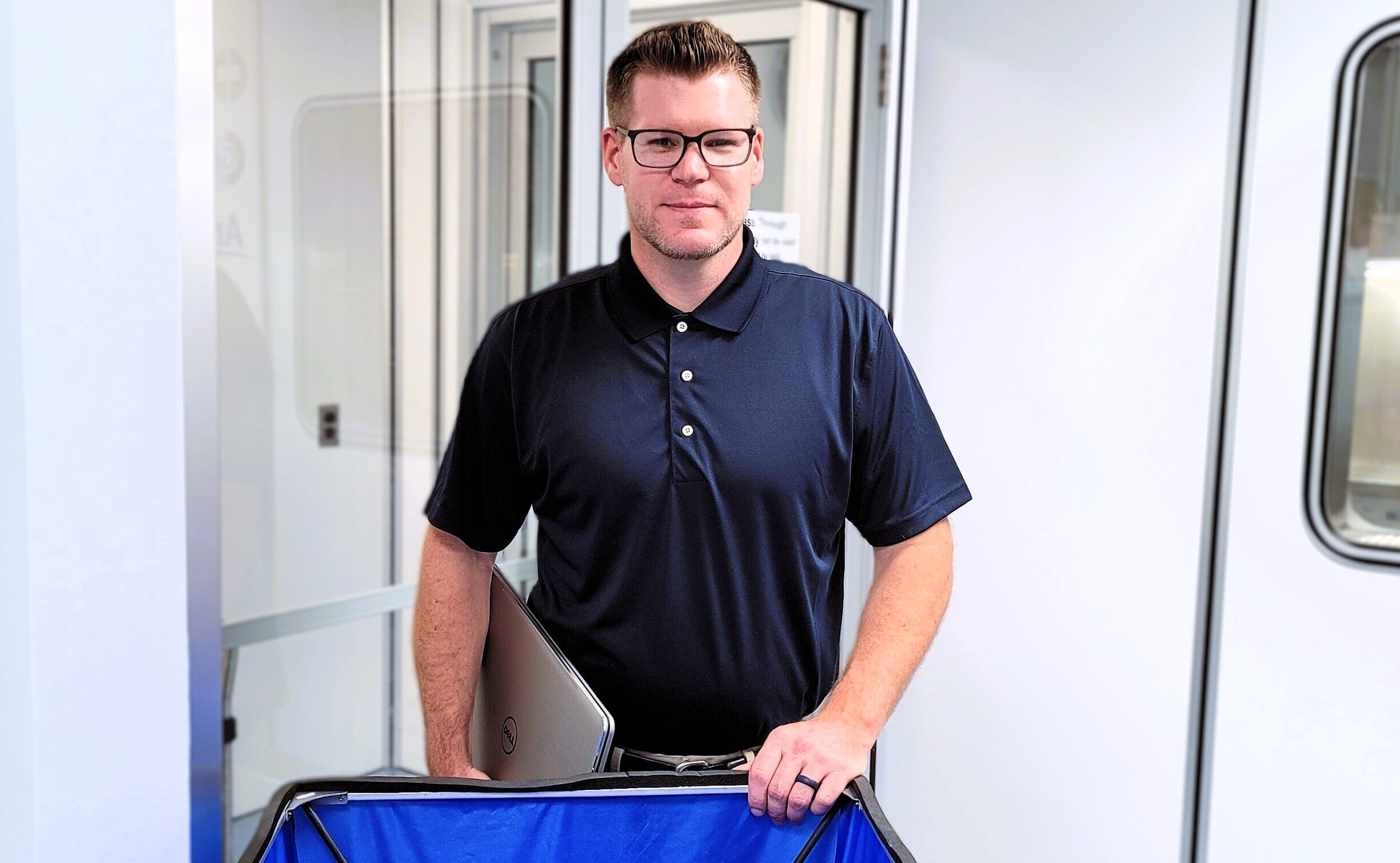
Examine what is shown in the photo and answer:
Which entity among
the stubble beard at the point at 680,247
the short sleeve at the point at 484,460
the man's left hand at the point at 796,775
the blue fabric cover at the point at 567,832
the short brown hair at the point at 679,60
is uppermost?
the short brown hair at the point at 679,60

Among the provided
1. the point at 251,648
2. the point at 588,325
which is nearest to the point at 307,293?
the point at 251,648

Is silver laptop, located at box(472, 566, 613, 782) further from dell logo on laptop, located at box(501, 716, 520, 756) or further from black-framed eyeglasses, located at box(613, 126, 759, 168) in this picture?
black-framed eyeglasses, located at box(613, 126, 759, 168)

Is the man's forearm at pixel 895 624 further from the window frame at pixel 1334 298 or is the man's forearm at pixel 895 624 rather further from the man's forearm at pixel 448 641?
the window frame at pixel 1334 298

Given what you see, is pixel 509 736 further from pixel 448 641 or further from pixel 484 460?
pixel 484 460

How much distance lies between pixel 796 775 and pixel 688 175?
632mm

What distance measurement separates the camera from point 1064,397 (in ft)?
7.69

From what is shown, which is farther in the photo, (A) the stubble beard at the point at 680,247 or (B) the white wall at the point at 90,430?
(A) the stubble beard at the point at 680,247

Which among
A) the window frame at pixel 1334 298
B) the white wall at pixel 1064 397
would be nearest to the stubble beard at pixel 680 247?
the white wall at pixel 1064 397

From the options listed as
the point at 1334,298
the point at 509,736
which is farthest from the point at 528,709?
the point at 1334,298

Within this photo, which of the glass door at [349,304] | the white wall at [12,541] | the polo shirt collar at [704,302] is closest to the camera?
the white wall at [12,541]

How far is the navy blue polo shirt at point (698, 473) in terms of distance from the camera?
52.1 inches

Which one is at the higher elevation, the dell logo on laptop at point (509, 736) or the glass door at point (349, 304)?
the glass door at point (349, 304)

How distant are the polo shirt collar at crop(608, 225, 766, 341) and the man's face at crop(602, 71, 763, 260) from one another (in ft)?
0.26

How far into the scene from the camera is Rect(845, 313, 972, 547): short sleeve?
1.40 metres
